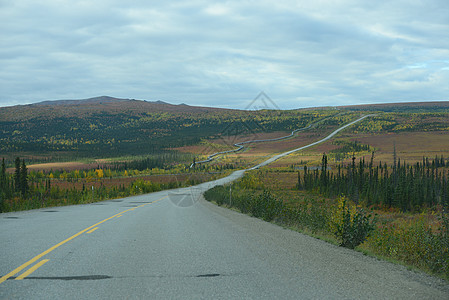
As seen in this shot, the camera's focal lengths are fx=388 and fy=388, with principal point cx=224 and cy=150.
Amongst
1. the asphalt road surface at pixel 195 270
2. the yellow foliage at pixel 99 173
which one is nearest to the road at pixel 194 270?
the asphalt road surface at pixel 195 270

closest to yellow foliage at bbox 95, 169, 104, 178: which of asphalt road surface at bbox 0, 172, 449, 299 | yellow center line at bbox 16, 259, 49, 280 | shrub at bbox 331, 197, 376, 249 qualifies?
asphalt road surface at bbox 0, 172, 449, 299

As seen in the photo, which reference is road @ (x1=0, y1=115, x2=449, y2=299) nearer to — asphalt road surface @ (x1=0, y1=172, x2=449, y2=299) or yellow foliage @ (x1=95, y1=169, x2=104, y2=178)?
asphalt road surface @ (x1=0, y1=172, x2=449, y2=299)

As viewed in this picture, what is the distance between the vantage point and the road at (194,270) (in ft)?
16.2

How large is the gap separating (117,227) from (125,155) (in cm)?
16293

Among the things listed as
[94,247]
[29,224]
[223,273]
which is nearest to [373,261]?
[223,273]

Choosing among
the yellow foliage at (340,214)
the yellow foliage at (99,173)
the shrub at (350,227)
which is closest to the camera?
the shrub at (350,227)

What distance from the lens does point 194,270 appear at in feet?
20.1

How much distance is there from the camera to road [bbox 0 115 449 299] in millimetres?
4949

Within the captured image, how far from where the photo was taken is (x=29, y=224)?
11875mm

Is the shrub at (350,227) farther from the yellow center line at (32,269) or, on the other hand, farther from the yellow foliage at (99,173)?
the yellow foliage at (99,173)

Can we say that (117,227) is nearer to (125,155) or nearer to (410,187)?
(410,187)

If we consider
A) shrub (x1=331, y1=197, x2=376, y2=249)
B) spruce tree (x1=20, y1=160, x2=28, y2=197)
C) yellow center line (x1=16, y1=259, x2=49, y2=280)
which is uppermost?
yellow center line (x1=16, y1=259, x2=49, y2=280)

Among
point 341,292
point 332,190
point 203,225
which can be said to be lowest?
point 332,190

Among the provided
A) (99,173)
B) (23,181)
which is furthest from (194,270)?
(99,173)
